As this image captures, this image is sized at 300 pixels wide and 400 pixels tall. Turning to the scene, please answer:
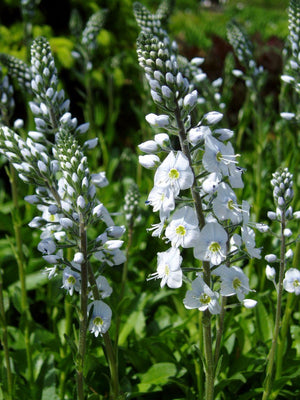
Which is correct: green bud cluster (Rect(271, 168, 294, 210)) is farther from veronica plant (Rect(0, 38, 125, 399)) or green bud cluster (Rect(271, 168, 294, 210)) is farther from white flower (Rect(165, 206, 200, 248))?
veronica plant (Rect(0, 38, 125, 399))

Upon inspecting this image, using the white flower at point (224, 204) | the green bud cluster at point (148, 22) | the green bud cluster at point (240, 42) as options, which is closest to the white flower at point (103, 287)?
the white flower at point (224, 204)

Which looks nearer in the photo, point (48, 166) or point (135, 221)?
point (48, 166)

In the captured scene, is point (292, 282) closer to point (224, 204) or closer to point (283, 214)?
point (283, 214)

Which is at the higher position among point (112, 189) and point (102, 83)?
point (102, 83)

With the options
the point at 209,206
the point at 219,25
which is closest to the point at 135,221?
the point at 209,206

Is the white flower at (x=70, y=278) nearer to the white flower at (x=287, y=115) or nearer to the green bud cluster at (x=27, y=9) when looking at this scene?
the white flower at (x=287, y=115)

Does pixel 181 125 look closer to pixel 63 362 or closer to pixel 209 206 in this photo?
pixel 209 206
